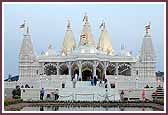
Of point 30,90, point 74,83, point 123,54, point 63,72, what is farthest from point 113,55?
point 30,90

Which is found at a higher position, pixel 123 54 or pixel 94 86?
pixel 123 54

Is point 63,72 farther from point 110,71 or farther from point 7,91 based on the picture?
point 7,91

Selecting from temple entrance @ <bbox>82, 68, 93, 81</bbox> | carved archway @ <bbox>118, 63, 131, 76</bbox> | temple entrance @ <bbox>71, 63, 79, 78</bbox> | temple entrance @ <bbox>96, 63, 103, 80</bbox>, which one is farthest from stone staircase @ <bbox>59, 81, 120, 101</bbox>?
carved archway @ <bbox>118, 63, 131, 76</bbox>

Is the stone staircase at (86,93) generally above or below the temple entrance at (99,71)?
below

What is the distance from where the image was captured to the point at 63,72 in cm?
3609

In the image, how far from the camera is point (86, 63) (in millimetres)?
32875

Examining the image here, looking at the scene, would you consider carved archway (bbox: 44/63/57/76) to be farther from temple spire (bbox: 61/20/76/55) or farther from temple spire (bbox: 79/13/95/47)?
temple spire (bbox: 79/13/95/47)

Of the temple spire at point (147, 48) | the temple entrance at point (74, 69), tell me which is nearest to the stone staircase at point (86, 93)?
the temple entrance at point (74, 69)

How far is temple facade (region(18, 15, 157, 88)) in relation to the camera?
32250mm

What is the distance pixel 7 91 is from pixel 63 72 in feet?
20.9

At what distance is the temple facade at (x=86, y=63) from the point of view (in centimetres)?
3225

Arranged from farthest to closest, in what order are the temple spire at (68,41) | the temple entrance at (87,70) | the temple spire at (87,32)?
the temple spire at (68,41), the temple spire at (87,32), the temple entrance at (87,70)

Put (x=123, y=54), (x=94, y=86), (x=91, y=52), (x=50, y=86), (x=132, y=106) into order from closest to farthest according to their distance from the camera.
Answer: (x=132, y=106), (x=94, y=86), (x=50, y=86), (x=91, y=52), (x=123, y=54)

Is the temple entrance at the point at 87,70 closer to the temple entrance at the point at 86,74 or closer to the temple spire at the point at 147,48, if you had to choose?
the temple entrance at the point at 86,74
